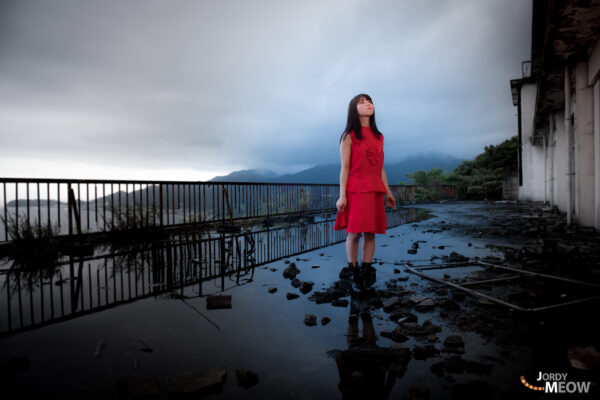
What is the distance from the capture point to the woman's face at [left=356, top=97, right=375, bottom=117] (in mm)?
2803

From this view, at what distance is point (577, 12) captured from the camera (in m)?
4.68

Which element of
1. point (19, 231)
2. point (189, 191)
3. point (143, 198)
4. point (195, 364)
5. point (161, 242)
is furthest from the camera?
point (189, 191)

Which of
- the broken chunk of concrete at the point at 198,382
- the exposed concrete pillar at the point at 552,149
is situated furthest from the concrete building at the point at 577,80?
the broken chunk of concrete at the point at 198,382

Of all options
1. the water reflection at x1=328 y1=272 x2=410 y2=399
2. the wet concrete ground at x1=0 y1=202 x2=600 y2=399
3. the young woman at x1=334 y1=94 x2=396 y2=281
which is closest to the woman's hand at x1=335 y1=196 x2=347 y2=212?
the young woman at x1=334 y1=94 x2=396 y2=281

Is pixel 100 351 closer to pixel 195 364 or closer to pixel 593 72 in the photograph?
pixel 195 364

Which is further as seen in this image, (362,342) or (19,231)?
(19,231)

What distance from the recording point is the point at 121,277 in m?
3.12

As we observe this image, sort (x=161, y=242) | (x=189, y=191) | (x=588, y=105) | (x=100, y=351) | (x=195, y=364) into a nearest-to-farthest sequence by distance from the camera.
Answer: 1. (x=195, y=364)
2. (x=100, y=351)
3. (x=161, y=242)
4. (x=588, y=105)
5. (x=189, y=191)

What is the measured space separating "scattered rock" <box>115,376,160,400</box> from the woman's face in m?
2.57

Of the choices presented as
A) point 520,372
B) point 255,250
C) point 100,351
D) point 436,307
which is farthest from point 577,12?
point 100,351

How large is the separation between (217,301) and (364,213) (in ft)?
4.91

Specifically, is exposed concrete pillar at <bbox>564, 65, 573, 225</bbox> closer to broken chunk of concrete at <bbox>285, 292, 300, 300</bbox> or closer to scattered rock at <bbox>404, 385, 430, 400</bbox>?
broken chunk of concrete at <bbox>285, 292, 300, 300</bbox>

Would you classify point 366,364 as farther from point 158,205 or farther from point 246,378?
point 158,205

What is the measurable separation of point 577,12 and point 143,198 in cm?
885
